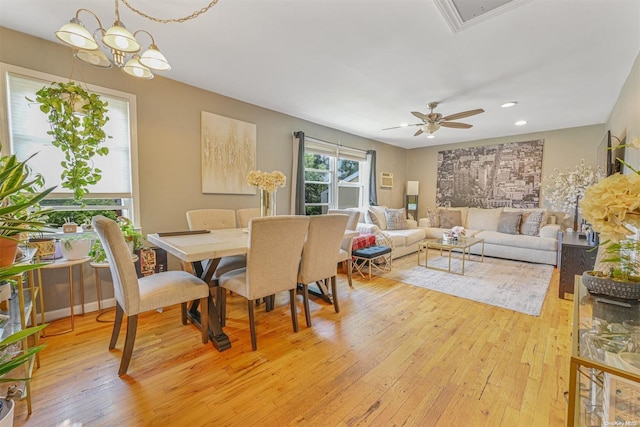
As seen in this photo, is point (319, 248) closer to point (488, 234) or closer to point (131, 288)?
point (131, 288)

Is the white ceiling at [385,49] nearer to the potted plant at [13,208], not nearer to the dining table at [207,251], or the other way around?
the potted plant at [13,208]

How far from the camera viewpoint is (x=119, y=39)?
153 centimetres

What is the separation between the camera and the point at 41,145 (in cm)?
233

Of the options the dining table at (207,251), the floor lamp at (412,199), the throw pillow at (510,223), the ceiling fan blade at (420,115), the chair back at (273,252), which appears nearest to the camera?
the dining table at (207,251)

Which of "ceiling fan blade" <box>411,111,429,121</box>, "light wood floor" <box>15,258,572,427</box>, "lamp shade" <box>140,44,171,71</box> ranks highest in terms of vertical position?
"ceiling fan blade" <box>411,111,429,121</box>

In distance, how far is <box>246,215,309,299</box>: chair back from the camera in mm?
1876

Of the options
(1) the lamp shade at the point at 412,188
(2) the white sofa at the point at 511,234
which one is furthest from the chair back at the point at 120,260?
(1) the lamp shade at the point at 412,188

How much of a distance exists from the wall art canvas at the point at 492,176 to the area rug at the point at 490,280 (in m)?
1.53

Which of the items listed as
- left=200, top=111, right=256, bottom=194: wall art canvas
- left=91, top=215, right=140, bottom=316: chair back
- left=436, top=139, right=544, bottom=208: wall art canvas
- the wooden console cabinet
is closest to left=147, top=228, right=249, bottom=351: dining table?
left=91, top=215, right=140, bottom=316: chair back

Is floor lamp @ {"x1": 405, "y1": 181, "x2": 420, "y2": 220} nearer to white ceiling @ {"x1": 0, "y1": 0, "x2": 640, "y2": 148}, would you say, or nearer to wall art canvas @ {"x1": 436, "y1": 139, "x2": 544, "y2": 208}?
wall art canvas @ {"x1": 436, "y1": 139, "x2": 544, "y2": 208}

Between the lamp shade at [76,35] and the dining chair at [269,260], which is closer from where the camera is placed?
the lamp shade at [76,35]

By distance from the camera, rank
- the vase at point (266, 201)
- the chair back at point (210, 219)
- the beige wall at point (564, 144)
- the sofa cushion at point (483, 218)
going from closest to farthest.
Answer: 1. the vase at point (266, 201)
2. the chair back at point (210, 219)
3. the beige wall at point (564, 144)
4. the sofa cushion at point (483, 218)

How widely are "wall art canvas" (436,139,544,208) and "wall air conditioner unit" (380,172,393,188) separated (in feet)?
3.78

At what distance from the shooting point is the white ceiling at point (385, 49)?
5.98 ft
